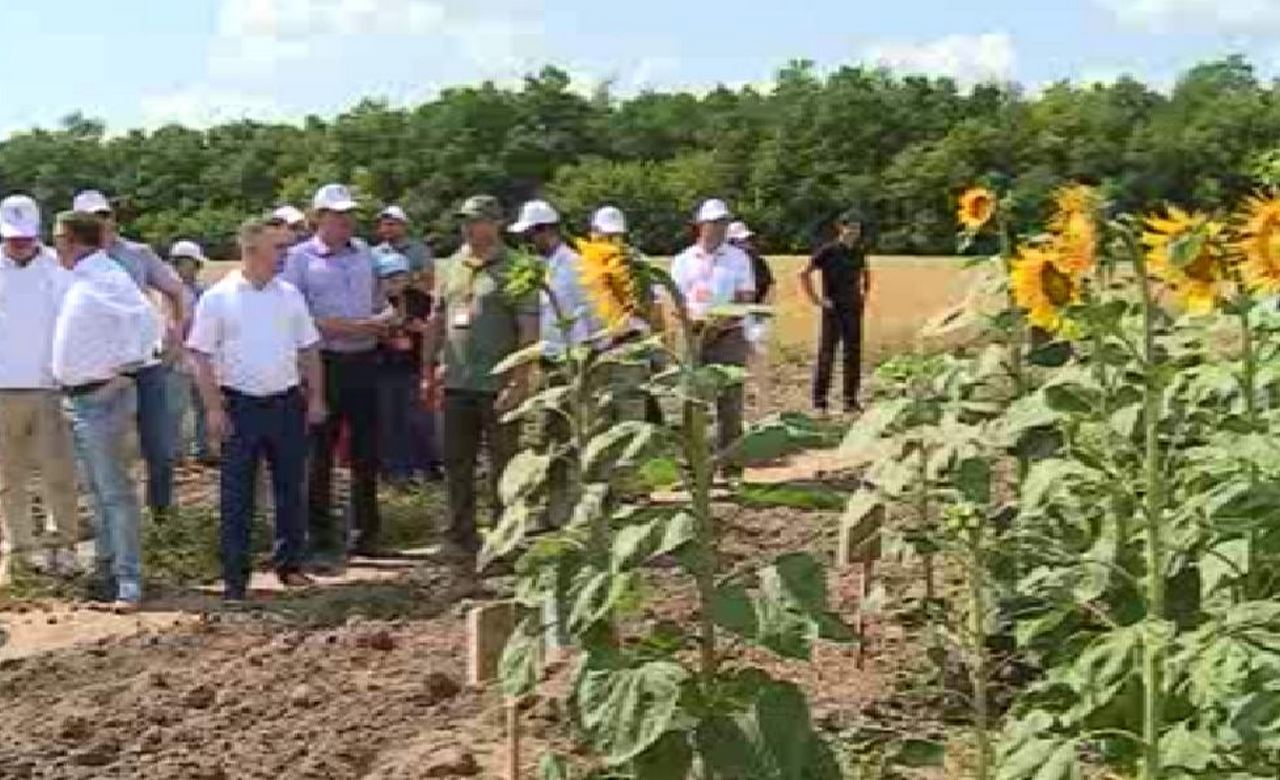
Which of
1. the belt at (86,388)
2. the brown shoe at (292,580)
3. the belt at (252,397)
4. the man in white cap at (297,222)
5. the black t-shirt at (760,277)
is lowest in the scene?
the brown shoe at (292,580)

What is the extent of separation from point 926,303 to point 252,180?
18841 mm

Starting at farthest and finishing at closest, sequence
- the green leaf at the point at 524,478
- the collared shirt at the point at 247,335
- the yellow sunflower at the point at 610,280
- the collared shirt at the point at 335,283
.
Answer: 1. the collared shirt at the point at 335,283
2. the collared shirt at the point at 247,335
3. the green leaf at the point at 524,478
4. the yellow sunflower at the point at 610,280

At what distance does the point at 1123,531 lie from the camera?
208 inches

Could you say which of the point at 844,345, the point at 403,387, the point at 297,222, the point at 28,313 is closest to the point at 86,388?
the point at 28,313

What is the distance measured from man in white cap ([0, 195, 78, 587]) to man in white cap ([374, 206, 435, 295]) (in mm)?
2680

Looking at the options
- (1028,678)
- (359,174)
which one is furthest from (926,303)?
(1028,678)

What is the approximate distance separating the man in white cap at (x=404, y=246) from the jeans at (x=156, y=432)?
170 centimetres

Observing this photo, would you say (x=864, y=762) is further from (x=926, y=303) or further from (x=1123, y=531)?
(x=926, y=303)

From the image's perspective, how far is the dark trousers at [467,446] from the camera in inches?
380

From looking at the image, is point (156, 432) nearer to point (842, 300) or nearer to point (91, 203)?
point (91, 203)

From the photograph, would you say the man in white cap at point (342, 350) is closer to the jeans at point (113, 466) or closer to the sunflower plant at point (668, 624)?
the jeans at point (113, 466)

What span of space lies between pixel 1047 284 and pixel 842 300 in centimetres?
1239

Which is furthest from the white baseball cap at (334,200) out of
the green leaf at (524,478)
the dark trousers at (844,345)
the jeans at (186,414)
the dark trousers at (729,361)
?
the dark trousers at (844,345)

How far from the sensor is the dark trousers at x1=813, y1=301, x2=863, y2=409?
55.5 ft
